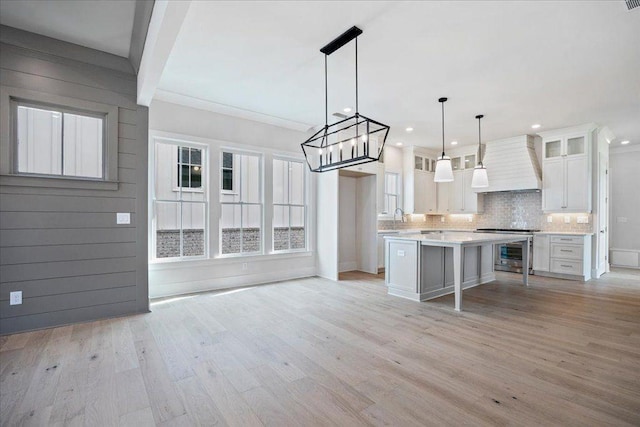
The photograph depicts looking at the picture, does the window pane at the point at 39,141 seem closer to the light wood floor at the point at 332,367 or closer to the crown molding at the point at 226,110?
the crown molding at the point at 226,110

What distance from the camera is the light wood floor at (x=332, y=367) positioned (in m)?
1.85

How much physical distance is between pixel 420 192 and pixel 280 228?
3752 millimetres

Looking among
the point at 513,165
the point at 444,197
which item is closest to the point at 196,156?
the point at 444,197

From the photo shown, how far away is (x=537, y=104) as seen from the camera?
15.4ft

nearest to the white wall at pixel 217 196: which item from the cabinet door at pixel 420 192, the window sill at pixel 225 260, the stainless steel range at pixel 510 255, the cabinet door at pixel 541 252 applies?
the window sill at pixel 225 260

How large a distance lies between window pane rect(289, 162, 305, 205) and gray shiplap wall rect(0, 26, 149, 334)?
2.66m

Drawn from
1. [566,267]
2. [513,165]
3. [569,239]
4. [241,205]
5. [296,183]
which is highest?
[513,165]

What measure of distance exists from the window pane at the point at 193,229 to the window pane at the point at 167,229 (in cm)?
8

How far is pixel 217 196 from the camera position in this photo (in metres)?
4.87

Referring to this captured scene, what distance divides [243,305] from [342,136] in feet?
12.6

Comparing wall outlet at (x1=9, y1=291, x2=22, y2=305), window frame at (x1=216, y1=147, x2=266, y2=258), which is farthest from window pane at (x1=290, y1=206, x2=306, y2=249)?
wall outlet at (x1=9, y1=291, x2=22, y2=305)

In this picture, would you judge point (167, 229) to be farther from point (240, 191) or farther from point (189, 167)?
point (240, 191)

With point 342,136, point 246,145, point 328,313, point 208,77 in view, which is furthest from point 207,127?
point 328,313

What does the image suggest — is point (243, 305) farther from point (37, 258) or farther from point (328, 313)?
point (37, 258)
